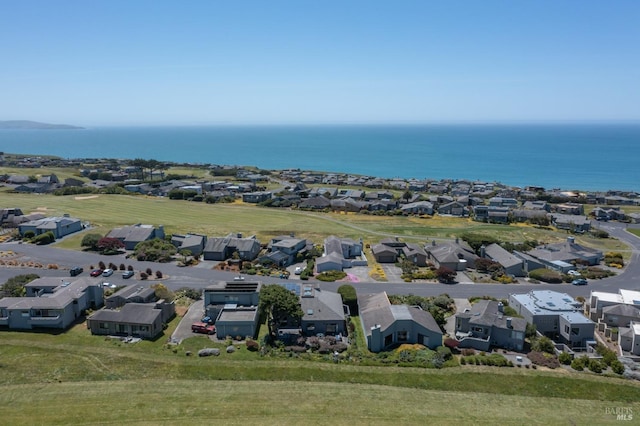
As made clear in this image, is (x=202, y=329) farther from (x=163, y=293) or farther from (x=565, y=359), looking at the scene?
(x=565, y=359)

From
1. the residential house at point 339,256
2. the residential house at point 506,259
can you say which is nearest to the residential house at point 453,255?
the residential house at point 506,259

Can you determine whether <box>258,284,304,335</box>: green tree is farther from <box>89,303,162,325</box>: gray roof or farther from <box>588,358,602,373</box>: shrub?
<box>588,358,602,373</box>: shrub

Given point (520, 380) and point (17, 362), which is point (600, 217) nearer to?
point (520, 380)

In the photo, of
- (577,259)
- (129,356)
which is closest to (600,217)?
(577,259)

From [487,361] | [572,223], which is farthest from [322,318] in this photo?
[572,223]

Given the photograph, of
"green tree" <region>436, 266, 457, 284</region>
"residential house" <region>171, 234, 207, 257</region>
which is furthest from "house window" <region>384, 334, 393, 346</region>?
"residential house" <region>171, 234, 207, 257</region>
